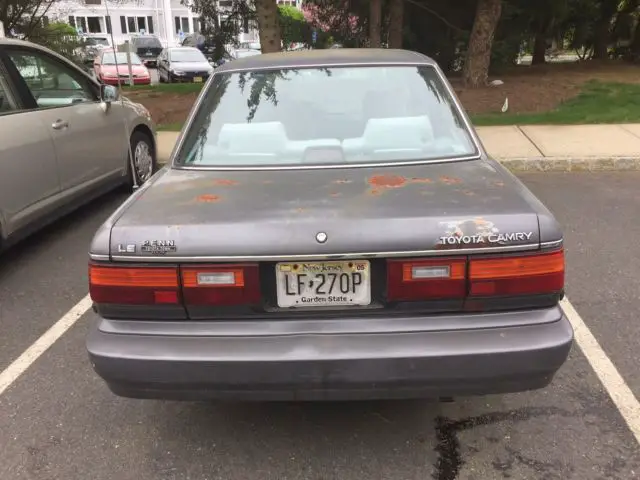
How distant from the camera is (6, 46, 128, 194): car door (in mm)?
5133

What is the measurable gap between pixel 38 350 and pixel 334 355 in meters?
2.16

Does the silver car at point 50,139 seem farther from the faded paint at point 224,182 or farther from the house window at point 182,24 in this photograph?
the house window at point 182,24

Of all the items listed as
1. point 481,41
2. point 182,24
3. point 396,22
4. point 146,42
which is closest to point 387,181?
point 481,41

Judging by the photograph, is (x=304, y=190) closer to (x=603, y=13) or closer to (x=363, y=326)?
(x=363, y=326)

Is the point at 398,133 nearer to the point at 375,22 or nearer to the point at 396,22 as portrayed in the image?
the point at 375,22

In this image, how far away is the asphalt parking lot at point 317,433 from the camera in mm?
2564

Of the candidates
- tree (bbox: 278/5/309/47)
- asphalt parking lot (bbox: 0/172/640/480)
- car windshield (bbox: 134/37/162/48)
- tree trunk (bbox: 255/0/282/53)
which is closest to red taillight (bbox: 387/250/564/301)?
asphalt parking lot (bbox: 0/172/640/480)

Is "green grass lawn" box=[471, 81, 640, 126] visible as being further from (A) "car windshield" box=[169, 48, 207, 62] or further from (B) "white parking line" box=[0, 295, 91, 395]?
(A) "car windshield" box=[169, 48, 207, 62]

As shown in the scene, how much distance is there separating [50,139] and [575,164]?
5896 millimetres

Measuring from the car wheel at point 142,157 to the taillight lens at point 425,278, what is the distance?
4725 millimetres

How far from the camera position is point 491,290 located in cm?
230

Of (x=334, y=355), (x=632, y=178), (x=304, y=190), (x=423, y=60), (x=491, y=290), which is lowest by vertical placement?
(x=632, y=178)

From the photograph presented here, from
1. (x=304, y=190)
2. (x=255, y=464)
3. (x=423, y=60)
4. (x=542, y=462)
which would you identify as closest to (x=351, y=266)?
(x=304, y=190)

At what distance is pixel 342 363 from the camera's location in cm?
223
